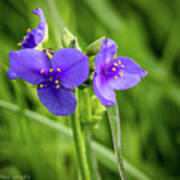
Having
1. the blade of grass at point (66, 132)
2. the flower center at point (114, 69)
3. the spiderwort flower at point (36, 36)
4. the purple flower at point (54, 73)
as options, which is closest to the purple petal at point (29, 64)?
the purple flower at point (54, 73)

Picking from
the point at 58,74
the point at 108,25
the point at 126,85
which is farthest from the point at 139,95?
the point at 58,74

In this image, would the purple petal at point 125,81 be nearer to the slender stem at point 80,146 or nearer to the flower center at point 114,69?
the flower center at point 114,69

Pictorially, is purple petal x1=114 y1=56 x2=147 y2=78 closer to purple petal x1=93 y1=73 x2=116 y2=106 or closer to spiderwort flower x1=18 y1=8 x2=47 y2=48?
purple petal x1=93 y1=73 x2=116 y2=106

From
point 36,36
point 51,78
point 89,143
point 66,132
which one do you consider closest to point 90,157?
point 89,143

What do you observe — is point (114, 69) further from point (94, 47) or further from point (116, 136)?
point (116, 136)

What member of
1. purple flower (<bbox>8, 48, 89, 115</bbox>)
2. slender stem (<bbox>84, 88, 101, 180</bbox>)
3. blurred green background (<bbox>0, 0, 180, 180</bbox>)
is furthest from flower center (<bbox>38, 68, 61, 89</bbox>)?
blurred green background (<bbox>0, 0, 180, 180</bbox>)

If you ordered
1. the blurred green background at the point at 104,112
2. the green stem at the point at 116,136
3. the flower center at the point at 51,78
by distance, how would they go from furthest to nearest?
the blurred green background at the point at 104,112, the flower center at the point at 51,78, the green stem at the point at 116,136
